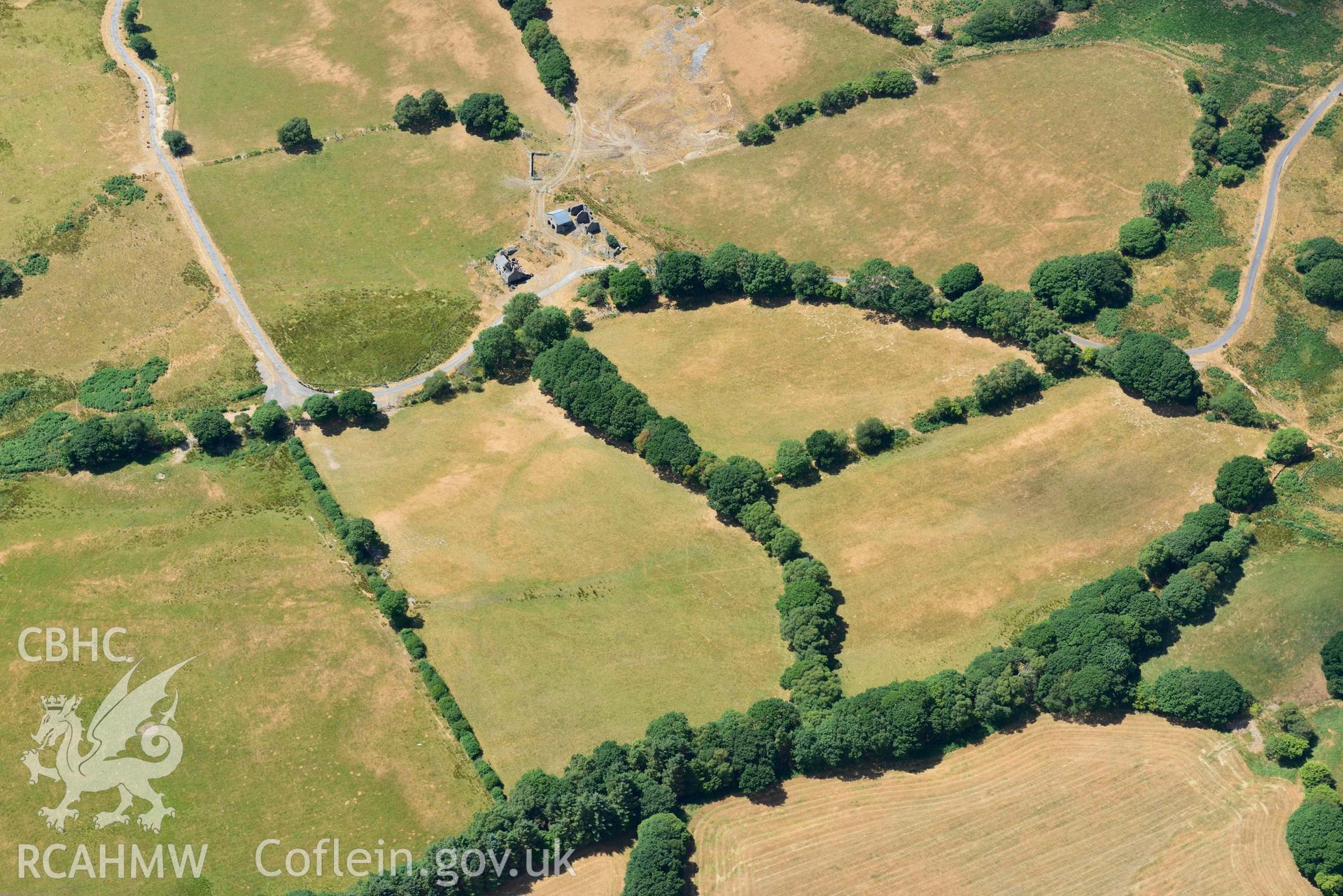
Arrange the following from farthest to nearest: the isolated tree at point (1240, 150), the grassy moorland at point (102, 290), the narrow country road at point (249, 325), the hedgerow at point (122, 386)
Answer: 1. the isolated tree at point (1240, 150)
2. the grassy moorland at point (102, 290)
3. the narrow country road at point (249, 325)
4. the hedgerow at point (122, 386)

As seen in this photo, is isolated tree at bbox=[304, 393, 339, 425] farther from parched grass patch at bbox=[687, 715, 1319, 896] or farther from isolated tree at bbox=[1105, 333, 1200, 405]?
isolated tree at bbox=[1105, 333, 1200, 405]

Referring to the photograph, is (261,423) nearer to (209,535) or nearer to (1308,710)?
(209,535)

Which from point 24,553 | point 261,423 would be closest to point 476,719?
point 261,423

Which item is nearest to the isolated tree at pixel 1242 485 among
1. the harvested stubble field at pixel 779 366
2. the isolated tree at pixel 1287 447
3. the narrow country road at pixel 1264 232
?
the isolated tree at pixel 1287 447

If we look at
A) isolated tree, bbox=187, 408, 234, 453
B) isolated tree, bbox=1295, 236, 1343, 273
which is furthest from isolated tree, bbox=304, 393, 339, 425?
isolated tree, bbox=1295, 236, 1343, 273

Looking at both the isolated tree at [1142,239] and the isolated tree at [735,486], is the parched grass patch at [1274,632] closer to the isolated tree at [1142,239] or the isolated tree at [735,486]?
the isolated tree at [735,486]
